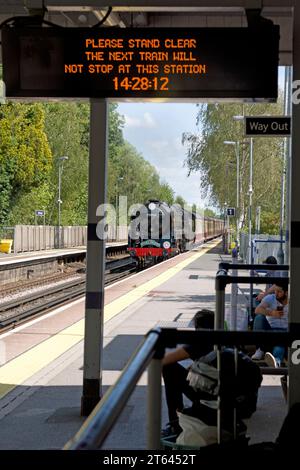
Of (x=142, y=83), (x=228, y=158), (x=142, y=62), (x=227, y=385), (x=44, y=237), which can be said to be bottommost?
(x=44, y=237)

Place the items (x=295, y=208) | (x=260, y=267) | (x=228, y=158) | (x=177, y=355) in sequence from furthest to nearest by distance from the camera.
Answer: (x=228, y=158), (x=260, y=267), (x=295, y=208), (x=177, y=355)

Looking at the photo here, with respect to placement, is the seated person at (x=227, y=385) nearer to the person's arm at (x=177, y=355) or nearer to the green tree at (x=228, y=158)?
the person's arm at (x=177, y=355)

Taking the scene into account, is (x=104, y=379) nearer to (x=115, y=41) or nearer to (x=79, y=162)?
(x=115, y=41)

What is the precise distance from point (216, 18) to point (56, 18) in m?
1.64

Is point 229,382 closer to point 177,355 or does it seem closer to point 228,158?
point 177,355

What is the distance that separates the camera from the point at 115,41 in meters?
5.55

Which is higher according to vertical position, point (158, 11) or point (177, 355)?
point (158, 11)

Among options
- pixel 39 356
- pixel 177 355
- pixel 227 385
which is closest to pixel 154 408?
pixel 227 385

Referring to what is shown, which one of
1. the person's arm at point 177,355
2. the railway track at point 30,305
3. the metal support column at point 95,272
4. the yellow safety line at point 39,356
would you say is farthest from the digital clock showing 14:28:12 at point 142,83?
the railway track at point 30,305

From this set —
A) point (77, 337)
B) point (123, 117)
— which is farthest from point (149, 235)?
point (123, 117)

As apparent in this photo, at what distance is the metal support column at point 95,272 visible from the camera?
692 cm

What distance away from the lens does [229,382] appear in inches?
143

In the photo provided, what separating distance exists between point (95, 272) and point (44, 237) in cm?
4775

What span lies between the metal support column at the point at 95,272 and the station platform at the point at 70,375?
1.05ft
